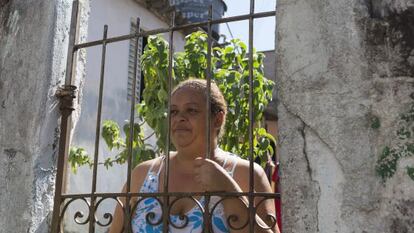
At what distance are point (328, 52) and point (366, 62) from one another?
11 cm

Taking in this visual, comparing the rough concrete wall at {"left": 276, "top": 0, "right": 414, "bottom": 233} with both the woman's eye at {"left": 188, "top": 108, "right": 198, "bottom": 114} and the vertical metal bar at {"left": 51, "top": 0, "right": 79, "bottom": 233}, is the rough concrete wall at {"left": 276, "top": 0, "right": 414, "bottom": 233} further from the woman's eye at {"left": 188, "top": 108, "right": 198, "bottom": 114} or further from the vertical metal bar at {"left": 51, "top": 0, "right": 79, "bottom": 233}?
the vertical metal bar at {"left": 51, "top": 0, "right": 79, "bottom": 233}

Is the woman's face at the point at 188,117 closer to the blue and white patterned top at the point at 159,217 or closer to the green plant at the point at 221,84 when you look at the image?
the blue and white patterned top at the point at 159,217

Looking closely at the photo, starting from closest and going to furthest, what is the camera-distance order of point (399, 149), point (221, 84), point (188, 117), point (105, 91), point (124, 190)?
1. point (399, 149)
2. point (188, 117)
3. point (124, 190)
4. point (221, 84)
5. point (105, 91)

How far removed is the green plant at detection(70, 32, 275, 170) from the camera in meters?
3.03

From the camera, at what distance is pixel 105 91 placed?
7.42m

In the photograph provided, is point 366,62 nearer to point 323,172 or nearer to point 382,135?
point 382,135

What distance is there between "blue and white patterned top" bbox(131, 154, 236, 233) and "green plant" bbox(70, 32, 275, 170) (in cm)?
108

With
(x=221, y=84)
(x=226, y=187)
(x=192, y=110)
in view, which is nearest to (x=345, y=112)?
(x=226, y=187)

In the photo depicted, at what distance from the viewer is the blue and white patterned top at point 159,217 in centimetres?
182

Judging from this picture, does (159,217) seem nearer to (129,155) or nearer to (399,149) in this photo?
(129,155)

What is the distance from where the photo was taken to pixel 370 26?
142 cm

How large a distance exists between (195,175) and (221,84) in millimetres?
1222

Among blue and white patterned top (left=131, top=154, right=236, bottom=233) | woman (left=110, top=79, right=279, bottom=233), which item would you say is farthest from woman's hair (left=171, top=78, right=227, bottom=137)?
blue and white patterned top (left=131, top=154, right=236, bottom=233)

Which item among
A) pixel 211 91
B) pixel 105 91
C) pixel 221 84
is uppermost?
pixel 105 91
